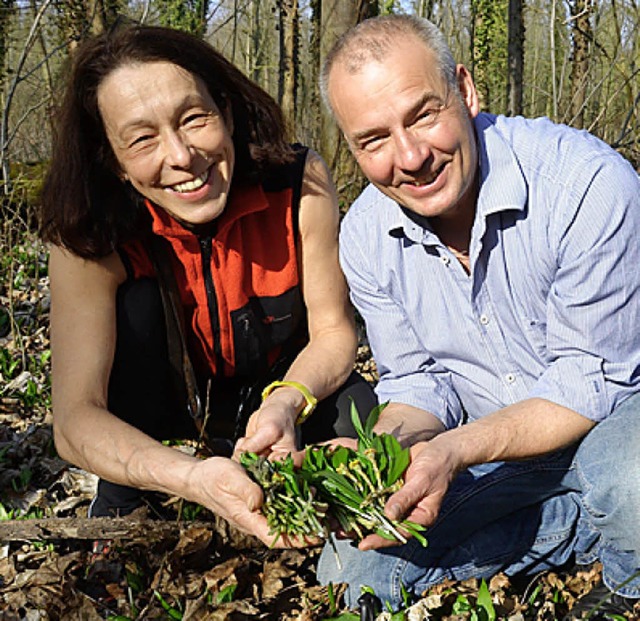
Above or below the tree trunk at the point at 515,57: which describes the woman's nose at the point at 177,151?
below

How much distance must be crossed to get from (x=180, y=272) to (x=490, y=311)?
42.3 inches

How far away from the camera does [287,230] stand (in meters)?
2.78

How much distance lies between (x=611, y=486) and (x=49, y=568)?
1707 millimetres

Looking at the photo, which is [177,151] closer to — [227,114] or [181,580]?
[227,114]

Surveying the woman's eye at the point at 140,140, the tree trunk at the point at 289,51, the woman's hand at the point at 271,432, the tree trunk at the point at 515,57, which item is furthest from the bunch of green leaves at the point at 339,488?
the tree trunk at the point at 289,51

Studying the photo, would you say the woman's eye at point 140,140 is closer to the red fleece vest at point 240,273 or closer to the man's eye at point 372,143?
the red fleece vest at point 240,273

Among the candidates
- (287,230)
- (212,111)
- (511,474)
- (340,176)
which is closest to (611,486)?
(511,474)

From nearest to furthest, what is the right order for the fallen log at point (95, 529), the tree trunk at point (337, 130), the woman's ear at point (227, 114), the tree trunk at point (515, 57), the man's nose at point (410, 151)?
the man's nose at point (410, 151) < the fallen log at point (95, 529) < the woman's ear at point (227, 114) < the tree trunk at point (337, 130) < the tree trunk at point (515, 57)

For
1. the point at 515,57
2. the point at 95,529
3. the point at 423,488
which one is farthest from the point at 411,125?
the point at 515,57

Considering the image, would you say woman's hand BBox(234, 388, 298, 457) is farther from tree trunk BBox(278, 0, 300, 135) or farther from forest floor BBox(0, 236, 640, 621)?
tree trunk BBox(278, 0, 300, 135)

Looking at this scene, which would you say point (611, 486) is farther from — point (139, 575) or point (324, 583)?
point (139, 575)

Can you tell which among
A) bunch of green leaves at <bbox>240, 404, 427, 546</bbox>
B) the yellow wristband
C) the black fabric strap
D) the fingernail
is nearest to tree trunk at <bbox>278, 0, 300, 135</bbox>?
the black fabric strap

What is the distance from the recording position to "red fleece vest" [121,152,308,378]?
2.67 meters

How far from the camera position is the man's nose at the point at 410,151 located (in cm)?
210
